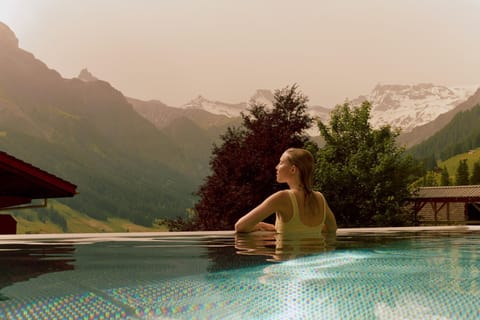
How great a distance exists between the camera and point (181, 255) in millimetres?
4938

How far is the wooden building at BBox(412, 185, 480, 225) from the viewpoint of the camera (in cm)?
3938

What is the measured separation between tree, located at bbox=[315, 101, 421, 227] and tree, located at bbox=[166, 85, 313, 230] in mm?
3220

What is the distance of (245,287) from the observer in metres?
2.86

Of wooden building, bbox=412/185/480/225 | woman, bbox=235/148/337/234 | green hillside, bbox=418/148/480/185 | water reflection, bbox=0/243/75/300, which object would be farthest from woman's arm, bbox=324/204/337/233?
green hillside, bbox=418/148/480/185

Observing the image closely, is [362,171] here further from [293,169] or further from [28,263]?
[28,263]

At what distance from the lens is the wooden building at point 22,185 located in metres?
13.4

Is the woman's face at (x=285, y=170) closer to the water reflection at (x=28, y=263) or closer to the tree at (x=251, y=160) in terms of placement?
the water reflection at (x=28, y=263)

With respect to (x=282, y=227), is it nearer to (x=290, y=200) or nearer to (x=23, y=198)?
(x=290, y=200)

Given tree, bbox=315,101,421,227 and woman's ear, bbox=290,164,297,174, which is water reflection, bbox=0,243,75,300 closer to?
woman's ear, bbox=290,164,297,174

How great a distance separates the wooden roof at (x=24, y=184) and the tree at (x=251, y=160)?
30.2 feet

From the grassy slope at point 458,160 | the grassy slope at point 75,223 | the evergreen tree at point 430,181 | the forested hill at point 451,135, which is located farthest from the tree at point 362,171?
the forested hill at point 451,135

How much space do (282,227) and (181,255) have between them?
4.02 feet

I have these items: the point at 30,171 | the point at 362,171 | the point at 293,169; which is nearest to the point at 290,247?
the point at 293,169

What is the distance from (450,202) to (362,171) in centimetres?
1940
